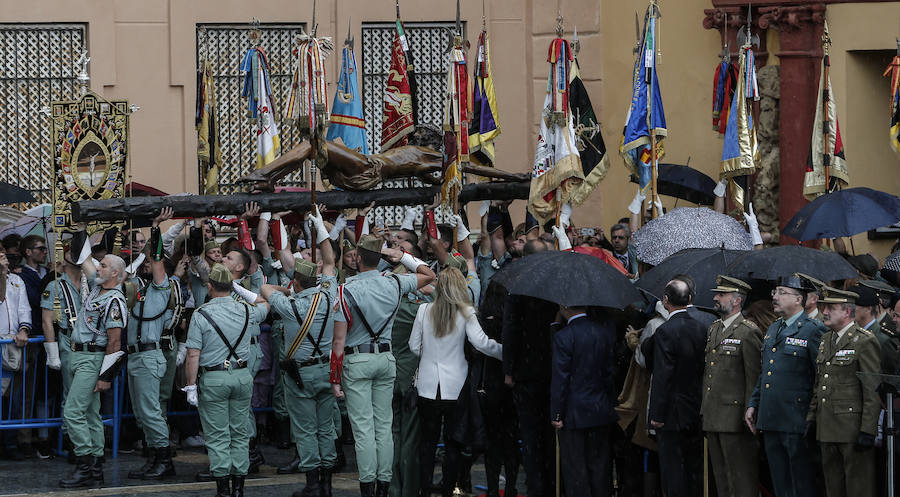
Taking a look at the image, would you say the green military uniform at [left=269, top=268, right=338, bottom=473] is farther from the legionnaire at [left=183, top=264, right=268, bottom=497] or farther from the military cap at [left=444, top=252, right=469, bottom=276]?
the military cap at [left=444, top=252, right=469, bottom=276]

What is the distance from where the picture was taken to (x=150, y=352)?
42.0 feet

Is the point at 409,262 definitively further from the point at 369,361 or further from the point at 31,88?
the point at 31,88

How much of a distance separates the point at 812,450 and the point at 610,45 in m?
9.87

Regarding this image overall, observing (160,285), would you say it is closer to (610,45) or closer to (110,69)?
(110,69)

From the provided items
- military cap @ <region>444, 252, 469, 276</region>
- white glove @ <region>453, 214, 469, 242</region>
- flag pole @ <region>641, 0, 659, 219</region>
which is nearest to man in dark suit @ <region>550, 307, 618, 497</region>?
military cap @ <region>444, 252, 469, 276</region>

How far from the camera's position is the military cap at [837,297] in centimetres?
936

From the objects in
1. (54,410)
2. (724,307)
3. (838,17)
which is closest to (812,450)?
(724,307)

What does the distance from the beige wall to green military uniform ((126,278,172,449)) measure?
5463 millimetres

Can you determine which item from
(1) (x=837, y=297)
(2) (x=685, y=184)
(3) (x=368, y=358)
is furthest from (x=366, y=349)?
(2) (x=685, y=184)

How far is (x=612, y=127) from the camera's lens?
1884 centimetres

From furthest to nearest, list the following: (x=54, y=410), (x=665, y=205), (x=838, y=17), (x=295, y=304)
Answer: (x=665, y=205) → (x=838, y=17) → (x=54, y=410) → (x=295, y=304)

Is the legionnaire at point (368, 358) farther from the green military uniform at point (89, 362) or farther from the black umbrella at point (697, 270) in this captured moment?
the green military uniform at point (89, 362)

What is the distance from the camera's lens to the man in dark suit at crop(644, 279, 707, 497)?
10.2m

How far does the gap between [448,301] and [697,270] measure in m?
1.86
